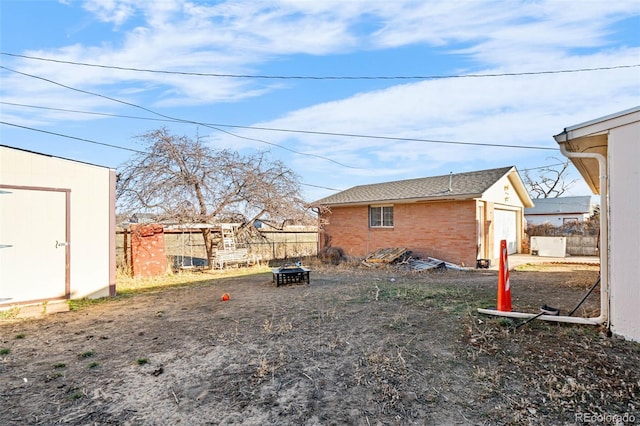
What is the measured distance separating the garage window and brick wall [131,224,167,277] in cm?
848

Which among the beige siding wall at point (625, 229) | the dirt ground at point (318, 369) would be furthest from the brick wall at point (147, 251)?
the beige siding wall at point (625, 229)

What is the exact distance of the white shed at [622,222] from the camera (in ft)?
11.7

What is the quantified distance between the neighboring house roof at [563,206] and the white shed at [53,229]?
32.2 meters

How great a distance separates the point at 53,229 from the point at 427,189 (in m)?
12.0

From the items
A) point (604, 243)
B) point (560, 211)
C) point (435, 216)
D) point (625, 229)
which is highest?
point (560, 211)

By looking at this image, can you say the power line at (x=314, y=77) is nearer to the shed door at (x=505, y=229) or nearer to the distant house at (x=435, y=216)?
the distant house at (x=435, y=216)

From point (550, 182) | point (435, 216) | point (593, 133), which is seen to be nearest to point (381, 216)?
point (435, 216)

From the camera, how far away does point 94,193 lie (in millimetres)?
7082

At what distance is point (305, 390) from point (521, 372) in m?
1.97

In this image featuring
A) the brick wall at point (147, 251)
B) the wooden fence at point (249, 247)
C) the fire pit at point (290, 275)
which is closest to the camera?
the fire pit at point (290, 275)

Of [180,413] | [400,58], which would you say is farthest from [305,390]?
[400,58]

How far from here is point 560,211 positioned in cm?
2850

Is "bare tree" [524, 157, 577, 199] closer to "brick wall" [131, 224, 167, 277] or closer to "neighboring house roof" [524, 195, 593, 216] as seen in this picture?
"neighboring house roof" [524, 195, 593, 216]

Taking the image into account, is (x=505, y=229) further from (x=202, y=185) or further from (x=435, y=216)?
(x=202, y=185)
